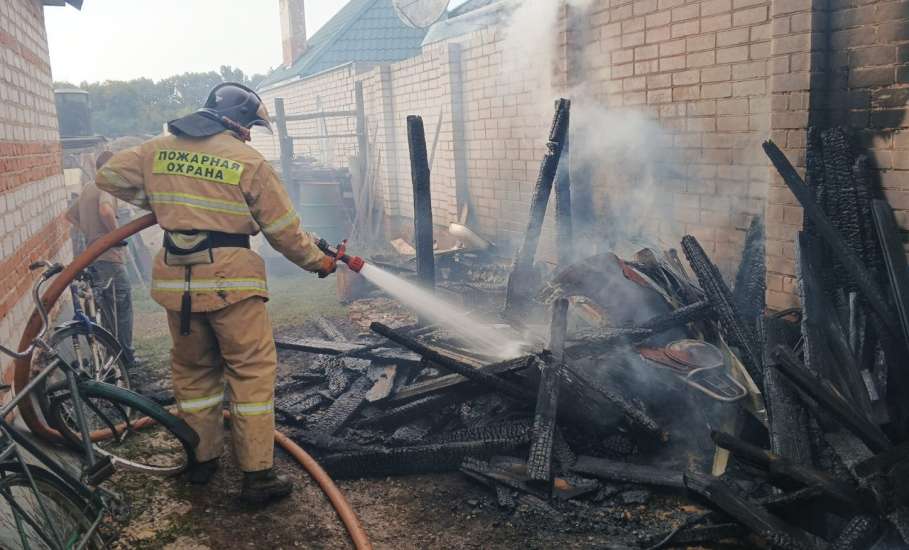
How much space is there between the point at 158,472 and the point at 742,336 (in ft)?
12.9

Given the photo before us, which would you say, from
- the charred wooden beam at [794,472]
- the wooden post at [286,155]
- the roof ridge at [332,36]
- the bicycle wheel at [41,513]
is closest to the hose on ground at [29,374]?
the bicycle wheel at [41,513]

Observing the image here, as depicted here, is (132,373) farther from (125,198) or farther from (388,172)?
(388,172)

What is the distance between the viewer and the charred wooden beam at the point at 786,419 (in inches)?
134

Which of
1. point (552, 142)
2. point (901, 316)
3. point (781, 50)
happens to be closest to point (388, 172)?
point (552, 142)

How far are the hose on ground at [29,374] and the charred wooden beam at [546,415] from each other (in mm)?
1061

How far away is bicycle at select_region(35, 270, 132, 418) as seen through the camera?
193 inches

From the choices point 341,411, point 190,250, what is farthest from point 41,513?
point 341,411

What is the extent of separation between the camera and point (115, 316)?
6520mm

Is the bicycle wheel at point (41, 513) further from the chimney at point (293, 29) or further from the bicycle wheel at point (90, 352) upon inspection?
the chimney at point (293, 29)

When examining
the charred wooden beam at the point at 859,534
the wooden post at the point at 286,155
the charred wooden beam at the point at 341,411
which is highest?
the wooden post at the point at 286,155

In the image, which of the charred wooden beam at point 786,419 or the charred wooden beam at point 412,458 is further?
the charred wooden beam at point 412,458

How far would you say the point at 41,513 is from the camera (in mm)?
2875

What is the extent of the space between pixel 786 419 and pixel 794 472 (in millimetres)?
686

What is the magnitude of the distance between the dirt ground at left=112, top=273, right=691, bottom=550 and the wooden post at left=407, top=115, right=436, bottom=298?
2899 mm
